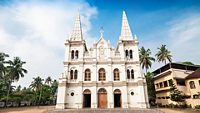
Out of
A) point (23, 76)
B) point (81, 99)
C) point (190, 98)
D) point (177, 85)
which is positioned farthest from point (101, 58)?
point (23, 76)

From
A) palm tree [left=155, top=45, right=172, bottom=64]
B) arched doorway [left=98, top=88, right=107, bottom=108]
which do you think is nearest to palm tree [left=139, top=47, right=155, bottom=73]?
palm tree [left=155, top=45, right=172, bottom=64]

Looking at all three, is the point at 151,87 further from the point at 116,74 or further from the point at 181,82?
the point at 116,74

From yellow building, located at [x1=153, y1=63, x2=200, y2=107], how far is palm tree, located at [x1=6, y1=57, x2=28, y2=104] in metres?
33.0

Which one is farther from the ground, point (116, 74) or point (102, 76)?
point (116, 74)

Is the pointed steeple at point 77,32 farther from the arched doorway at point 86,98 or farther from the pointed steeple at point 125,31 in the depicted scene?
the arched doorway at point 86,98

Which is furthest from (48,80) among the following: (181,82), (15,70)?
(181,82)

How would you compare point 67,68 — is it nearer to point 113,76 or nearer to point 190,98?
A: point 113,76

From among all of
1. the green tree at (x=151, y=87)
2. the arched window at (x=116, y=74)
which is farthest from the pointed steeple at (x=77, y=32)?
the green tree at (x=151, y=87)

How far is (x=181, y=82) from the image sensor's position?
31.1 metres

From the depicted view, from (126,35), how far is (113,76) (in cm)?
926

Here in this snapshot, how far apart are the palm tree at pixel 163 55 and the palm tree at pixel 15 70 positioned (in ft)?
114

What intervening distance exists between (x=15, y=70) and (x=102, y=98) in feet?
77.2

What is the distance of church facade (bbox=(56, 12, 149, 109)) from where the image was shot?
27.1 meters

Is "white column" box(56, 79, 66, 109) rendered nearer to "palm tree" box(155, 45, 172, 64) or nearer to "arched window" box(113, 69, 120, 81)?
"arched window" box(113, 69, 120, 81)
